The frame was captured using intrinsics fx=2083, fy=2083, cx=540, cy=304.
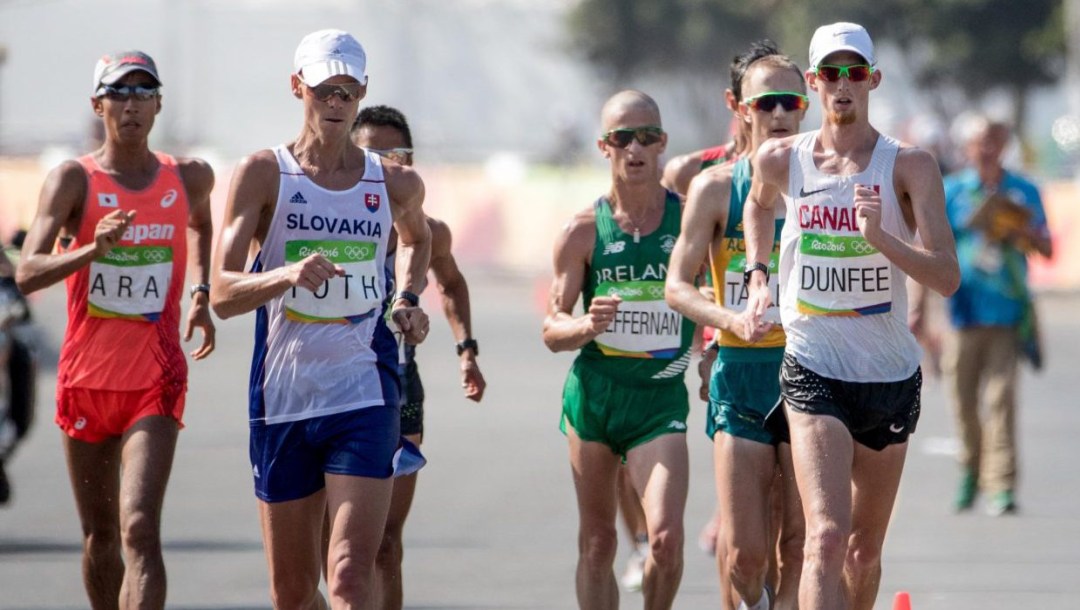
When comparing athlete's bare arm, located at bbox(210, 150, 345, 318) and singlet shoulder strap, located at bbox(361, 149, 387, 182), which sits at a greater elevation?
singlet shoulder strap, located at bbox(361, 149, 387, 182)

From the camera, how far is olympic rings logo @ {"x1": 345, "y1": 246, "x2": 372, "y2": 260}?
7.03 metres

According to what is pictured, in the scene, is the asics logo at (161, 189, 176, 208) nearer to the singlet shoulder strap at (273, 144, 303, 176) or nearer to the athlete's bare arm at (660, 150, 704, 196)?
the singlet shoulder strap at (273, 144, 303, 176)

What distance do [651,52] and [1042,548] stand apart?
169 feet

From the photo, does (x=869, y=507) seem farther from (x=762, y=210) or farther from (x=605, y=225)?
(x=605, y=225)

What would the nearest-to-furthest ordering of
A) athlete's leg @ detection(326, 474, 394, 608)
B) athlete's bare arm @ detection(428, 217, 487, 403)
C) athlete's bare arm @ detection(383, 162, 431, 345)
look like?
athlete's leg @ detection(326, 474, 394, 608), athlete's bare arm @ detection(383, 162, 431, 345), athlete's bare arm @ detection(428, 217, 487, 403)

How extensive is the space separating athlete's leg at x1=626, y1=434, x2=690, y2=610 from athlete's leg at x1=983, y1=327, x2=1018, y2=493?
197 inches

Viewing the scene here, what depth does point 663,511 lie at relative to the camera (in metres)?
8.01

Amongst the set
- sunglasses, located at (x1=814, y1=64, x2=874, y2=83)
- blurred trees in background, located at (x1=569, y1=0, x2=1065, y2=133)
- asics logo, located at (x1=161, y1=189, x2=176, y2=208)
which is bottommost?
asics logo, located at (x1=161, y1=189, x2=176, y2=208)

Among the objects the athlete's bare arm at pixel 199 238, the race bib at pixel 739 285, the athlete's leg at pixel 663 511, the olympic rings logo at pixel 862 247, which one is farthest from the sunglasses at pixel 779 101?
the athlete's bare arm at pixel 199 238

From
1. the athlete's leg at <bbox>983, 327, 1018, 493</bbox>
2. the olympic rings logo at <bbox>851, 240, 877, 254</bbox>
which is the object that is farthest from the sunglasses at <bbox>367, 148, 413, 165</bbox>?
the athlete's leg at <bbox>983, 327, 1018, 493</bbox>

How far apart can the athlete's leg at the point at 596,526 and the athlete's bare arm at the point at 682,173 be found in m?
1.63

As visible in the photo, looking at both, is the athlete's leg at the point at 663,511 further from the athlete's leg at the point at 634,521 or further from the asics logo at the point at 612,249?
the athlete's leg at the point at 634,521

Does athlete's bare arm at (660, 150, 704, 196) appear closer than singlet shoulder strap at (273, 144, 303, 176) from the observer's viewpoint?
No

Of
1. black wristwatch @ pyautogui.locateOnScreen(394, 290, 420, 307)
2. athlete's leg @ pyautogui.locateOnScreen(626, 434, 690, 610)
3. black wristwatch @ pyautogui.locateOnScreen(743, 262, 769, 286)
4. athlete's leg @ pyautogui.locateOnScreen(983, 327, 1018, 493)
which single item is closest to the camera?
black wristwatch @ pyautogui.locateOnScreen(394, 290, 420, 307)
